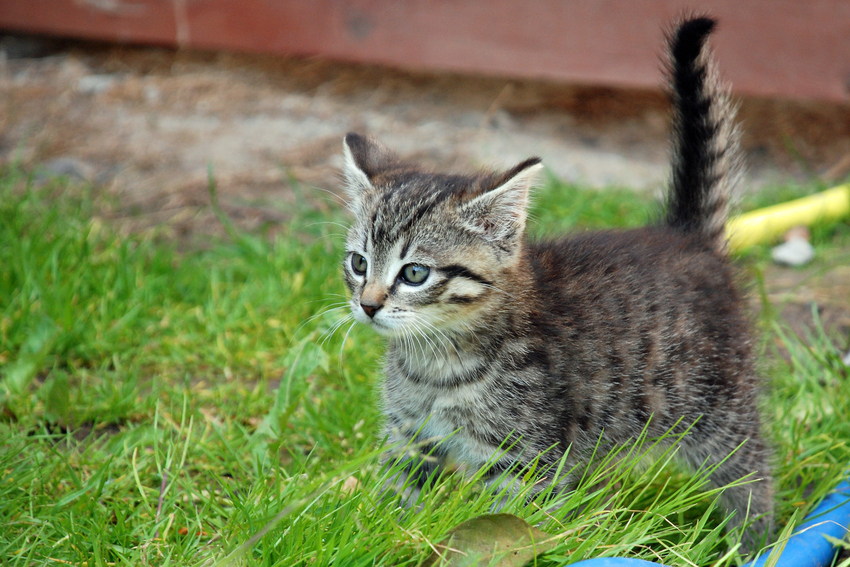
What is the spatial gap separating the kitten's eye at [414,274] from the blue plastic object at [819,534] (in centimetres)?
141

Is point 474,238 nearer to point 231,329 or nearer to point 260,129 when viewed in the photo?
point 231,329

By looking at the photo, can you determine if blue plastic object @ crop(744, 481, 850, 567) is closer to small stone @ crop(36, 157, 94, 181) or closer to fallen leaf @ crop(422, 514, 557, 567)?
fallen leaf @ crop(422, 514, 557, 567)

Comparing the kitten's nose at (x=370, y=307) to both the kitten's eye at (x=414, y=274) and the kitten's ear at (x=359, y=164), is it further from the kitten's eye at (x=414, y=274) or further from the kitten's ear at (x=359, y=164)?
the kitten's ear at (x=359, y=164)

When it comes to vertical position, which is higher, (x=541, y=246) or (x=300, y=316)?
(x=541, y=246)

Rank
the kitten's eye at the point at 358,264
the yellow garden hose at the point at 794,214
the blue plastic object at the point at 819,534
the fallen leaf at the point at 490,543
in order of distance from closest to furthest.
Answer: the fallen leaf at the point at 490,543
the blue plastic object at the point at 819,534
the kitten's eye at the point at 358,264
the yellow garden hose at the point at 794,214

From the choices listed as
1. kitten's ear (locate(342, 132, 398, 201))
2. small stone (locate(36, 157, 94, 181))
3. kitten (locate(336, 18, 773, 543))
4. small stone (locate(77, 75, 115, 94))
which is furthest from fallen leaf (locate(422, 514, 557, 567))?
small stone (locate(77, 75, 115, 94))

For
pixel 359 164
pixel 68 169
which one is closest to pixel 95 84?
pixel 68 169

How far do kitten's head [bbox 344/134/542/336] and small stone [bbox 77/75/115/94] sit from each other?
5551 mm

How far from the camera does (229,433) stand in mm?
3180

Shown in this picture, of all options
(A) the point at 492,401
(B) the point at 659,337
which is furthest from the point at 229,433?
(B) the point at 659,337

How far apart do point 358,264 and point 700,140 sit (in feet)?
4.76

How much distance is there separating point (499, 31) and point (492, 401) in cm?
481

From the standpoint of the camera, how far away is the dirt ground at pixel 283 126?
5.96m

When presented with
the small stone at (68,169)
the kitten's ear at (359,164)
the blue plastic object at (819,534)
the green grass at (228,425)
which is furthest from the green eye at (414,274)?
the small stone at (68,169)
